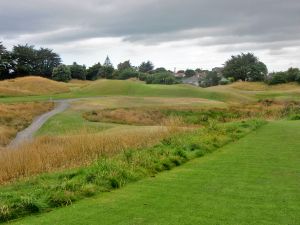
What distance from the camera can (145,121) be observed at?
151ft

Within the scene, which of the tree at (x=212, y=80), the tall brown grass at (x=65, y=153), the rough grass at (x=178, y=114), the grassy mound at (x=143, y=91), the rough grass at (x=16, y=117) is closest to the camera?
the tall brown grass at (x=65, y=153)

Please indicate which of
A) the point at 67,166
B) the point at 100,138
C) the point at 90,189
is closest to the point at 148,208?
the point at 90,189

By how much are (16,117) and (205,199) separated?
39225 mm

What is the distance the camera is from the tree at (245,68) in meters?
139

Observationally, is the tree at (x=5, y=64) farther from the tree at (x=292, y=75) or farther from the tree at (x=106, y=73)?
the tree at (x=292, y=75)

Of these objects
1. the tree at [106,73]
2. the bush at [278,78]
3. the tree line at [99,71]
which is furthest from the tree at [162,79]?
the bush at [278,78]

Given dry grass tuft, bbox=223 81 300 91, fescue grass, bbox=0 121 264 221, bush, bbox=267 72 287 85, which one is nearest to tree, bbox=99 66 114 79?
dry grass tuft, bbox=223 81 300 91

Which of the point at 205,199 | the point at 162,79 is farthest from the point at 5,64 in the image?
the point at 205,199

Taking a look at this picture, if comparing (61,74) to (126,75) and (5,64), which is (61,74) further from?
(126,75)

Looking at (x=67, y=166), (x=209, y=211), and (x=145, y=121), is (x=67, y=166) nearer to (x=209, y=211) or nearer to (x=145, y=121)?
(x=209, y=211)

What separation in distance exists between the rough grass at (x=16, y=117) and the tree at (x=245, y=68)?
301ft

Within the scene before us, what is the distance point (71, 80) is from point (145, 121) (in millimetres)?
90520

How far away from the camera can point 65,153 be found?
57.4 feet

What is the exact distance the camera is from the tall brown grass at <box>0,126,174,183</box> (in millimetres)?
14992
